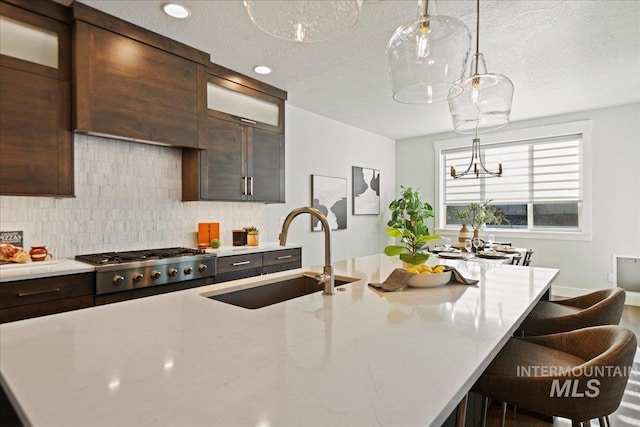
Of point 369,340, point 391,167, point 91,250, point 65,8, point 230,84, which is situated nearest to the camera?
point 369,340

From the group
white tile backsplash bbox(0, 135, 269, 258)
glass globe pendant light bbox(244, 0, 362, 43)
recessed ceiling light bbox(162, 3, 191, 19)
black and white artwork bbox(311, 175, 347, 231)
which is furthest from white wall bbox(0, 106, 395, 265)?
glass globe pendant light bbox(244, 0, 362, 43)

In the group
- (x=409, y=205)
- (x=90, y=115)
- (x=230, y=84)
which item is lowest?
(x=409, y=205)

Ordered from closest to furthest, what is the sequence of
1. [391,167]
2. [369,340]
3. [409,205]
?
[369,340], [409,205], [391,167]

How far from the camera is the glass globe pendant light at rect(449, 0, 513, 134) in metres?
1.75

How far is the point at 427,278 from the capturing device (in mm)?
1673

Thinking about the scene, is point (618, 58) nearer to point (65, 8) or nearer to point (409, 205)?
point (409, 205)

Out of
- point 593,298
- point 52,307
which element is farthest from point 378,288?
point 52,307

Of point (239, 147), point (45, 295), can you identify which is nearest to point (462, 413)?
point (45, 295)

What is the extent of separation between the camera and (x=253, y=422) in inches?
23.6

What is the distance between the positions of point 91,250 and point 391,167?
5055mm

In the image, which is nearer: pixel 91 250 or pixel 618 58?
pixel 91 250

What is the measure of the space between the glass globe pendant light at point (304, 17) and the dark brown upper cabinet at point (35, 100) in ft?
6.59

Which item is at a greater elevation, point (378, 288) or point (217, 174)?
point (217, 174)

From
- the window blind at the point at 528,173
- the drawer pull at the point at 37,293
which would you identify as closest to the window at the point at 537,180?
the window blind at the point at 528,173
